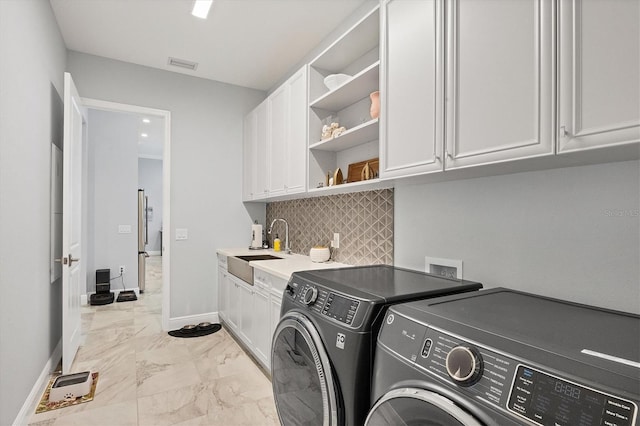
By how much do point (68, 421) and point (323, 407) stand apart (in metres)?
1.83

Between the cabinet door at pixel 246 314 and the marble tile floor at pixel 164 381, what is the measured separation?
201 millimetres

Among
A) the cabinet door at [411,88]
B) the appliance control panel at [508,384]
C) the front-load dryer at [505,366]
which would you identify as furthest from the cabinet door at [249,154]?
the appliance control panel at [508,384]

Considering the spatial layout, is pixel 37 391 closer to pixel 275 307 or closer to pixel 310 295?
pixel 275 307

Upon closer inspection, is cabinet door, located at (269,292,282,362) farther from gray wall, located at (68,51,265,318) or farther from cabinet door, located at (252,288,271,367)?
gray wall, located at (68,51,265,318)

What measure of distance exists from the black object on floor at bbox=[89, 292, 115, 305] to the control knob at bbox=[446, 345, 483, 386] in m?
5.21

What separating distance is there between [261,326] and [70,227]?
1752mm

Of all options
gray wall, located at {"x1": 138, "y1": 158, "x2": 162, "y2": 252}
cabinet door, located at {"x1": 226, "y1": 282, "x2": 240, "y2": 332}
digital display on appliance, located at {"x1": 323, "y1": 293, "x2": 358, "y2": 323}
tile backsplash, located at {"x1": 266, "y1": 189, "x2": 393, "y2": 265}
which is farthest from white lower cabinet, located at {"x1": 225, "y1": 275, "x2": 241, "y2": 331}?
gray wall, located at {"x1": 138, "y1": 158, "x2": 162, "y2": 252}

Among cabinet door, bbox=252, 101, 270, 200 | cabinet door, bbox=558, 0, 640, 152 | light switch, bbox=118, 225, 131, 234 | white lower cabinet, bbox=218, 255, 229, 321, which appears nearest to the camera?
cabinet door, bbox=558, 0, 640, 152

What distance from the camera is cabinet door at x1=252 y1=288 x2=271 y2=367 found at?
2.55m

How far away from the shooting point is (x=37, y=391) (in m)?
2.28

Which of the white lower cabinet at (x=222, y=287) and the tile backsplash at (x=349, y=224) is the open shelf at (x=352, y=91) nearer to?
the tile backsplash at (x=349, y=224)

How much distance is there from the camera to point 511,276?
5.06 ft

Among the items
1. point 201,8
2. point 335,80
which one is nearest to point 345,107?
point 335,80

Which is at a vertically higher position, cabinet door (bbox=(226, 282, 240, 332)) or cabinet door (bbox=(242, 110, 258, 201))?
cabinet door (bbox=(242, 110, 258, 201))
